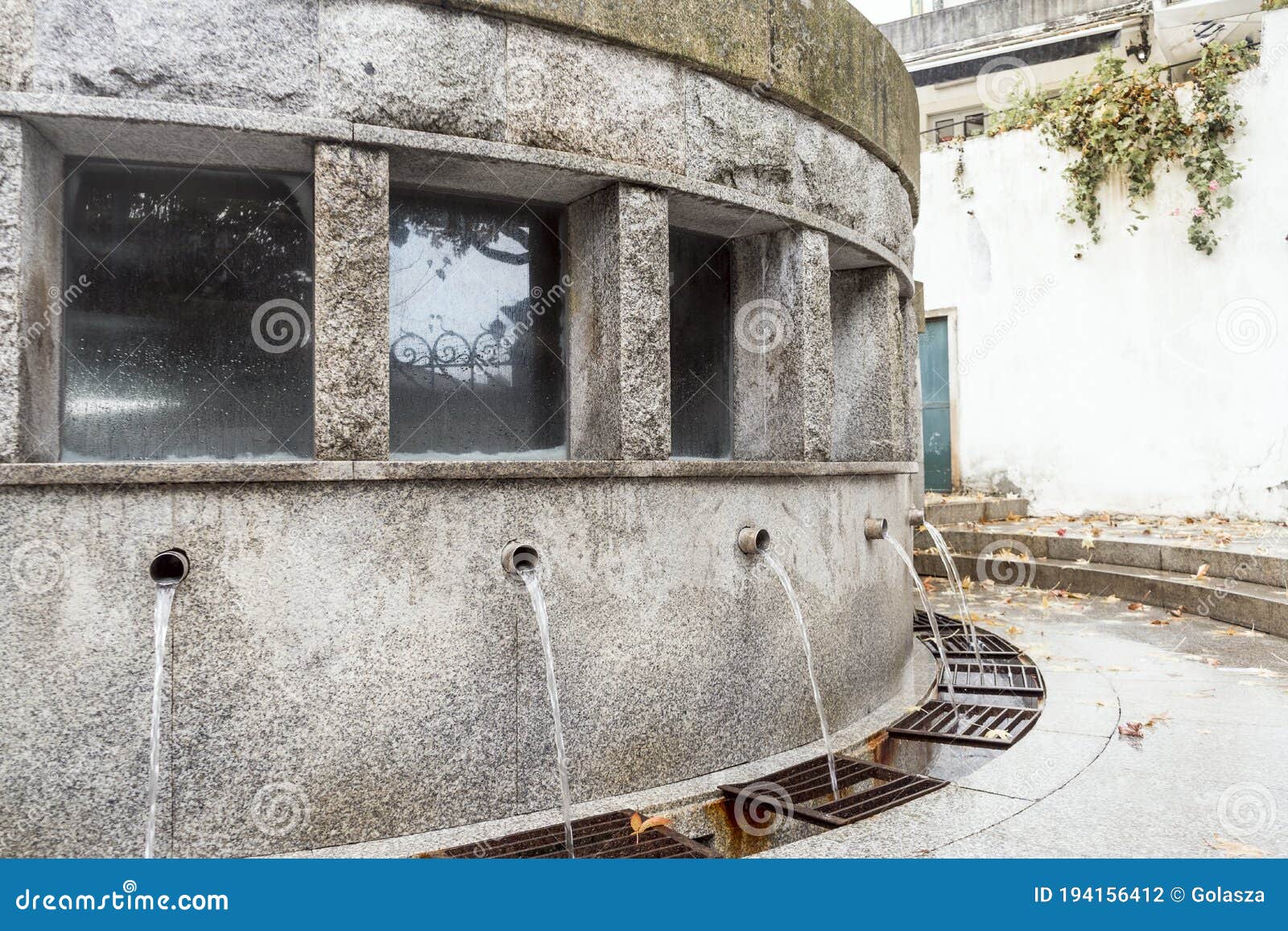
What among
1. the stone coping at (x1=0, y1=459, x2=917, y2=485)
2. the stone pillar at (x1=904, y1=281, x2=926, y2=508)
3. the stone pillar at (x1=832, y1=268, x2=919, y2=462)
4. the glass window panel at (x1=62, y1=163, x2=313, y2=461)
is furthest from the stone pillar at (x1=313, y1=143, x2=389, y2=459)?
the stone pillar at (x1=904, y1=281, x2=926, y2=508)

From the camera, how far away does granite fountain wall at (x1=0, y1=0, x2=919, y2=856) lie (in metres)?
2.85

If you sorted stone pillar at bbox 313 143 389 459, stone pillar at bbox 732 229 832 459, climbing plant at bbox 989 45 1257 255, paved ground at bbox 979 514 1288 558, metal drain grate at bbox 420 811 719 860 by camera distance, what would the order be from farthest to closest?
climbing plant at bbox 989 45 1257 255
paved ground at bbox 979 514 1288 558
stone pillar at bbox 732 229 832 459
stone pillar at bbox 313 143 389 459
metal drain grate at bbox 420 811 719 860

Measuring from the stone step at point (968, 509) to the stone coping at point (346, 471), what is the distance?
7.04m

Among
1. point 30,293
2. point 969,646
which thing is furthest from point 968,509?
point 30,293

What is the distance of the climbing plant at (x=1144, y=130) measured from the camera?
10.7 metres

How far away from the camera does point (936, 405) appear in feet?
42.7

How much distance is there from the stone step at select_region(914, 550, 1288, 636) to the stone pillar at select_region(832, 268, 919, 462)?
3.28 metres

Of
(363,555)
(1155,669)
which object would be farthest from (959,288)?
(363,555)

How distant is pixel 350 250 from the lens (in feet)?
10.5

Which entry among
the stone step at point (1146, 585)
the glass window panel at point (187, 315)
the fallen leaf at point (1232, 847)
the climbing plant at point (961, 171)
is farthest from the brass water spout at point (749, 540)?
the climbing plant at point (961, 171)

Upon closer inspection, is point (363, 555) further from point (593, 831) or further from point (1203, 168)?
point (1203, 168)

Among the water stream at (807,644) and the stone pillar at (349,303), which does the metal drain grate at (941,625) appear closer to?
the water stream at (807,644)

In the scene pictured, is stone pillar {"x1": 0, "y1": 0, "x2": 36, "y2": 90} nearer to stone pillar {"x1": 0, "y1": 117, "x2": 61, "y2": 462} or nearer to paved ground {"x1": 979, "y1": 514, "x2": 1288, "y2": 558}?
stone pillar {"x1": 0, "y1": 117, "x2": 61, "y2": 462}

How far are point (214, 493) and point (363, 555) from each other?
1.61ft
